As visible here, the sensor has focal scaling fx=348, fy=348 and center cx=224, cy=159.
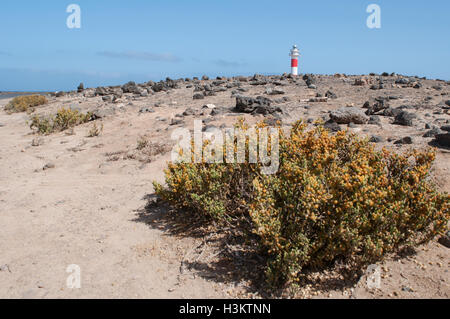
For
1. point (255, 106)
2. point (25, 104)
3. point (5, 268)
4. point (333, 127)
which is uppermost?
point (25, 104)

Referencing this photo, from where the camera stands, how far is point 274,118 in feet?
32.4

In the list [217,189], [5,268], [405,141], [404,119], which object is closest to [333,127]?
[405,141]

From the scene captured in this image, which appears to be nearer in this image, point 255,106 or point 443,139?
point 443,139

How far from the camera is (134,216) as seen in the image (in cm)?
539

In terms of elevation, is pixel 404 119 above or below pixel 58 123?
above

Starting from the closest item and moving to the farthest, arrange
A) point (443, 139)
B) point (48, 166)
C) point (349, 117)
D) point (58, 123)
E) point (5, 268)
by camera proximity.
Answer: point (5, 268) → point (443, 139) → point (48, 166) → point (349, 117) → point (58, 123)

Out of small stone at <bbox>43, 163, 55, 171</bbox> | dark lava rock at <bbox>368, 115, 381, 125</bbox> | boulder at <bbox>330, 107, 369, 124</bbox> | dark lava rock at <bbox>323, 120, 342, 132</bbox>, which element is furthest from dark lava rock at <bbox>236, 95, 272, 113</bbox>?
Answer: small stone at <bbox>43, 163, 55, 171</bbox>

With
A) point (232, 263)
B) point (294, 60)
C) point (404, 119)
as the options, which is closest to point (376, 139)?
point (404, 119)

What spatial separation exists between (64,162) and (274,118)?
570 cm

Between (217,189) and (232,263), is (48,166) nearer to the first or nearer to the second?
(217,189)

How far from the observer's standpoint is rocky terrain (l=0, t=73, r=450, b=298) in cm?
357

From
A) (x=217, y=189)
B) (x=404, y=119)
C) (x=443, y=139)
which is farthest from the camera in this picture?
(x=404, y=119)
